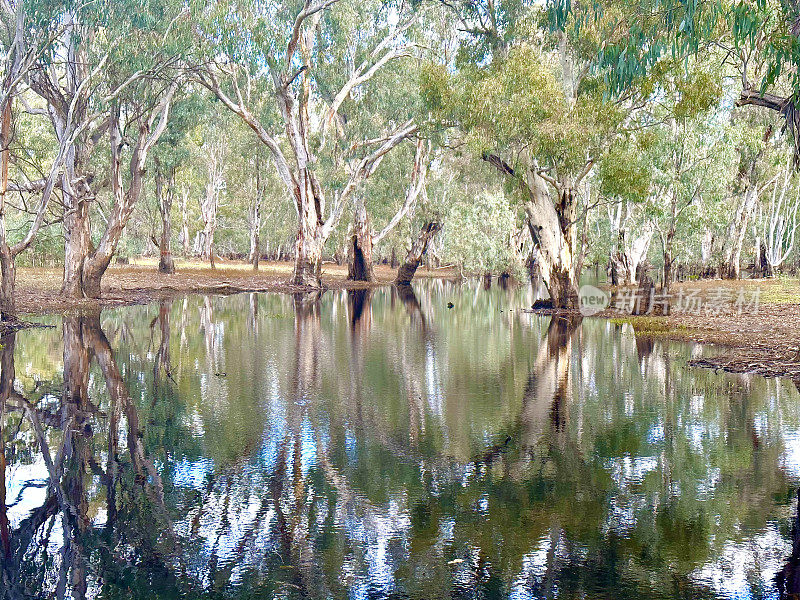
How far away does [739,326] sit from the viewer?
22.0 meters

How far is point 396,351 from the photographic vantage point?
1786cm

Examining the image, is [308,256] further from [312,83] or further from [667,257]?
[667,257]

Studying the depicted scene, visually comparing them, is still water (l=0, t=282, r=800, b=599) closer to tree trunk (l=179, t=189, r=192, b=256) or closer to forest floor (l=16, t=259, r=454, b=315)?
forest floor (l=16, t=259, r=454, b=315)

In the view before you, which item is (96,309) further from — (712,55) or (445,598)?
(445,598)

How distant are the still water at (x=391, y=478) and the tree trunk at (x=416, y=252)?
35936 mm

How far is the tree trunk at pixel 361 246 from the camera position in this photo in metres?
50.7

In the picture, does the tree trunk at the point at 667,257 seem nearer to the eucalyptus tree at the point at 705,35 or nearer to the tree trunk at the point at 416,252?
the eucalyptus tree at the point at 705,35

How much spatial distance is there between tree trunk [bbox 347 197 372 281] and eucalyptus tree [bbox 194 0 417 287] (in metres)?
4.98

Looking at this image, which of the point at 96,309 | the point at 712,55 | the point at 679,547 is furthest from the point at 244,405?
the point at 712,55

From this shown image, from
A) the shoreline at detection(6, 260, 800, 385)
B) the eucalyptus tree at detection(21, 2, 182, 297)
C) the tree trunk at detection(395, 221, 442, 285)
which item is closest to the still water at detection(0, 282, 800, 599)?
the shoreline at detection(6, 260, 800, 385)

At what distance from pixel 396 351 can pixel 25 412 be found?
28.1ft

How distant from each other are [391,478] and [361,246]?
147ft

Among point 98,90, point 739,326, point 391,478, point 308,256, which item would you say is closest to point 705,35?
point 739,326

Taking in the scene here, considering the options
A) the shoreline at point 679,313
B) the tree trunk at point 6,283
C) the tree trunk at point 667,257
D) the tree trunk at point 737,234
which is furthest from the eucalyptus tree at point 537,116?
the tree trunk at point 737,234
